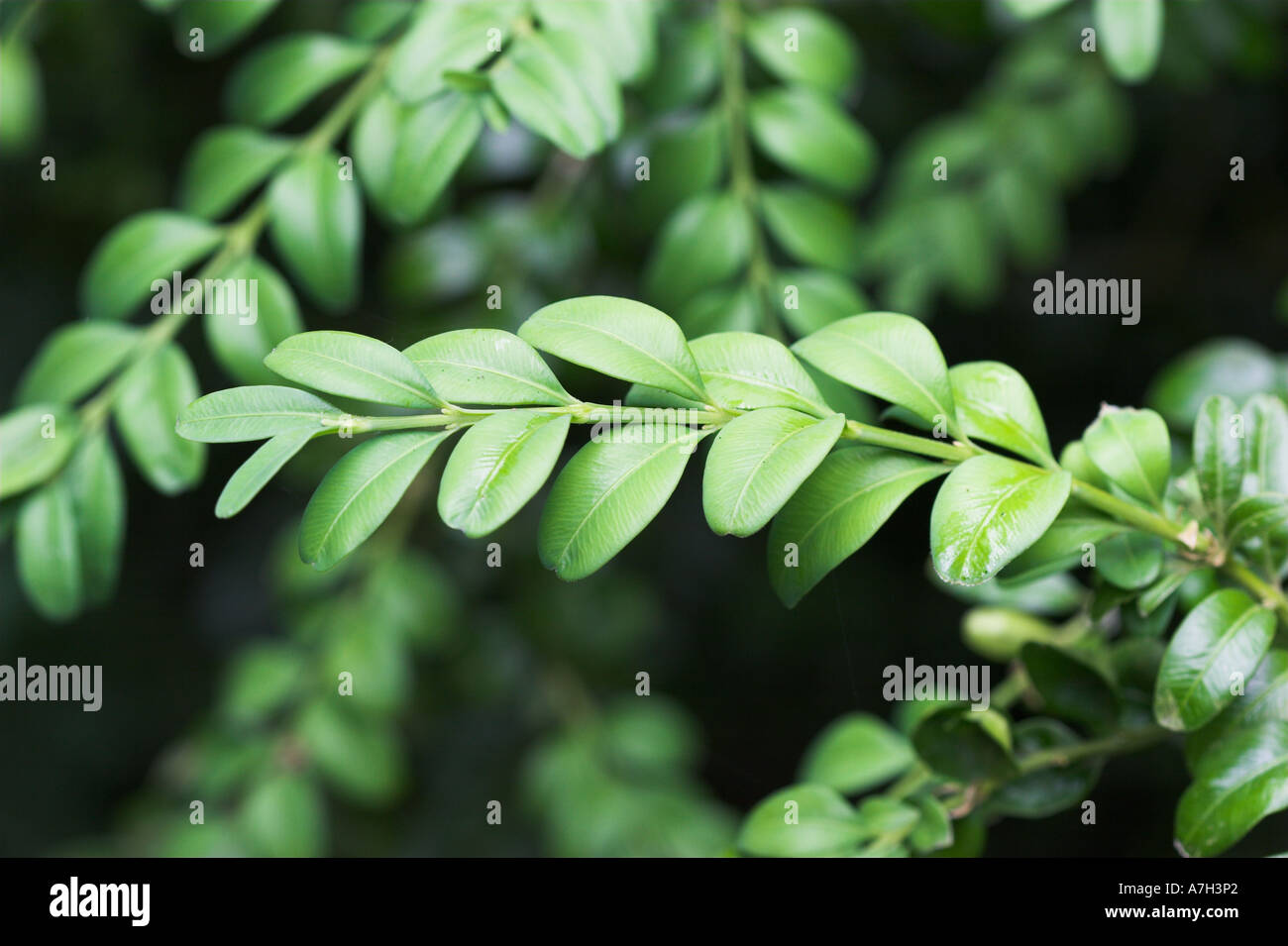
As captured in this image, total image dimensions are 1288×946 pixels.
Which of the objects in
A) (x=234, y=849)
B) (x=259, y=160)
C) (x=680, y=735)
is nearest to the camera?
(x=259, y=160)

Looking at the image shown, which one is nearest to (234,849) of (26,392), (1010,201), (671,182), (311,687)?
(311,687)

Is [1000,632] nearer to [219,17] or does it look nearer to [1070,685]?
[1070,685]

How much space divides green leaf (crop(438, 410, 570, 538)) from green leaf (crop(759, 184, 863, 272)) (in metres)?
0.40

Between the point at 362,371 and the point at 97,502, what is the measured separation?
33 cm

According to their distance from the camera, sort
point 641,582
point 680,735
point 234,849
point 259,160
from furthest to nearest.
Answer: point 641,582
point 680,735
point 234,849
point 259,160

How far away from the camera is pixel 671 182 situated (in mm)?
770

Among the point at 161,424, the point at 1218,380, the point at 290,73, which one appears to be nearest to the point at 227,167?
the point at 290,73

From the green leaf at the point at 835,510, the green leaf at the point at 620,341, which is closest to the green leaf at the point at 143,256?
the green leaf at the point at 620,341

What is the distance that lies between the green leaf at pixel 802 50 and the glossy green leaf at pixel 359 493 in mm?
490

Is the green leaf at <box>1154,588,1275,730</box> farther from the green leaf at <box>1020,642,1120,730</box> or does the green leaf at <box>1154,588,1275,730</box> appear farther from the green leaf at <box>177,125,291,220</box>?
the green leaf at <box>177,125,291,220</box>

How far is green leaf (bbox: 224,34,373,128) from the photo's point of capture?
72cm

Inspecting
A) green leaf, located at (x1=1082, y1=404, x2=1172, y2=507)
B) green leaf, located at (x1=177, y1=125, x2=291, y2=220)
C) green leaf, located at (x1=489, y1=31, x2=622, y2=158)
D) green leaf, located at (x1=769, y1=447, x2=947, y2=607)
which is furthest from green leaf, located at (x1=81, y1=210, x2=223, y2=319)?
green leaf, located at (x1=1082, y1=404, x2=1172, y2=507)
